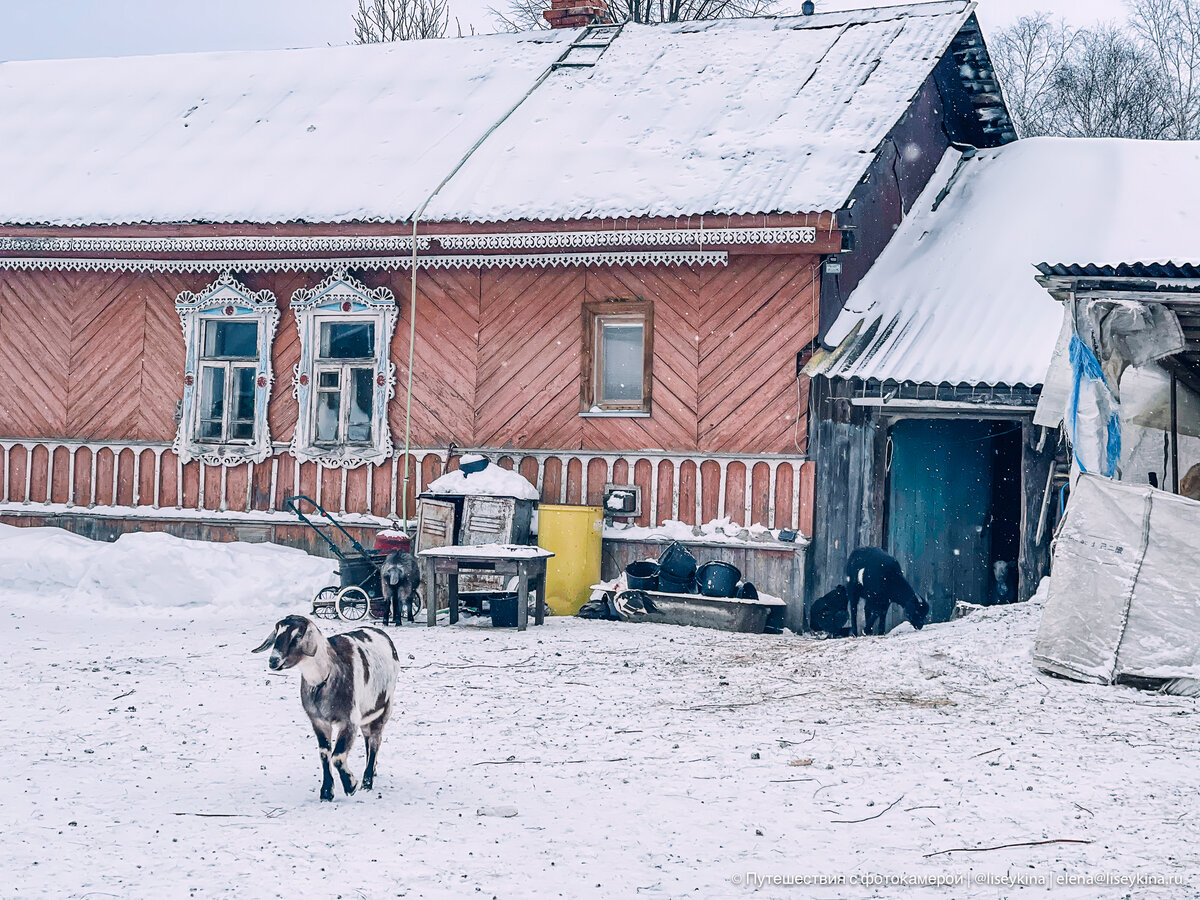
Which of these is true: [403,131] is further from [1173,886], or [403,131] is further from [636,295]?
[1173,886]

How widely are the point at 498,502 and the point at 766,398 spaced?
2550mm

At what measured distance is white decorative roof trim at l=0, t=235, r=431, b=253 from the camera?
13.1 m

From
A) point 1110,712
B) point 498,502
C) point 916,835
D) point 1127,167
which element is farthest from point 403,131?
point 916,835

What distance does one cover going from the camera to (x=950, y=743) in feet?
23.2

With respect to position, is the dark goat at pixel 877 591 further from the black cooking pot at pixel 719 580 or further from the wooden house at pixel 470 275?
the black cooking pot at pixel 719 580

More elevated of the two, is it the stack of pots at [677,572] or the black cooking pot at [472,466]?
the black cooking pot at [472,466]

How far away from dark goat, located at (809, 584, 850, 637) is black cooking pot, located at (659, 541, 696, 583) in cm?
115

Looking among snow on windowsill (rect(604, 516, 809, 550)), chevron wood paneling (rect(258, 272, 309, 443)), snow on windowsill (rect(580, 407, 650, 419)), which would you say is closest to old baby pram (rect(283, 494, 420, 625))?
chevron wood paneling (rect(258, 272, 309, 443))

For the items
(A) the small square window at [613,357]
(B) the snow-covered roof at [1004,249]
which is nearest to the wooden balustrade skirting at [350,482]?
(A) the small square window at [613,357]

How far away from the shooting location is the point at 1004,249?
13617 mm

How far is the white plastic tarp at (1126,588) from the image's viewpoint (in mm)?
8164

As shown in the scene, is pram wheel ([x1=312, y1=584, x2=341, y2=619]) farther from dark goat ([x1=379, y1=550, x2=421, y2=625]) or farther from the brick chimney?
the brick chimney

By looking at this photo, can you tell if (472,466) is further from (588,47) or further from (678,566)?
(588,47)

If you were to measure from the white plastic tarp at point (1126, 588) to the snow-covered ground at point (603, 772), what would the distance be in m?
0.20
